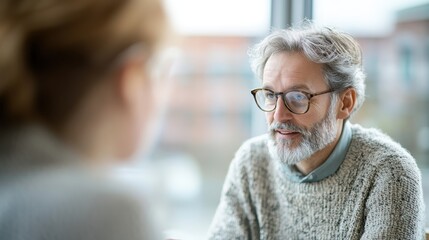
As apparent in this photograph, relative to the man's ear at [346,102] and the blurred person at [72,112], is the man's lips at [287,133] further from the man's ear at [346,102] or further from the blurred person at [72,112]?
the blurred person at [72,112]

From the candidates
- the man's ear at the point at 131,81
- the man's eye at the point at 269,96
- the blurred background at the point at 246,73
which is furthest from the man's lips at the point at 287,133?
the man's ear at the point at 131,81

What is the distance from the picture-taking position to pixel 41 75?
0.77 meters

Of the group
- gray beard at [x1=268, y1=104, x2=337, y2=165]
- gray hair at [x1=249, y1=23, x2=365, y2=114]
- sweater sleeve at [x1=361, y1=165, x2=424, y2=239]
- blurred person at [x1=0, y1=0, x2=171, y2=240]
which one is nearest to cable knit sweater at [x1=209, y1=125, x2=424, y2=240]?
sweater sleeve at [x1=361, y1=165, x2=424, y2=239]

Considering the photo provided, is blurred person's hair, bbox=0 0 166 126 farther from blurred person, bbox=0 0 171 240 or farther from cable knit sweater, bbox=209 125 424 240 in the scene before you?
cable knit sweater, bbox=209 125 424 240

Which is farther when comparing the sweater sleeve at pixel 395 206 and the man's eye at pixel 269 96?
the man's eye at pixel 269 96

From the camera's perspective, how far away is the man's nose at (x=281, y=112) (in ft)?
6.36

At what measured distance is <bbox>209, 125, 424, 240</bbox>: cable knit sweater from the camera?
1.83 meters

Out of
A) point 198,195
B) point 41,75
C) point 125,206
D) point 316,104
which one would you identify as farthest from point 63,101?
point 198,195

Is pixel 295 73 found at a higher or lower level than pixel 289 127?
higher

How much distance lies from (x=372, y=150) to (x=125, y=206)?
1.33 m

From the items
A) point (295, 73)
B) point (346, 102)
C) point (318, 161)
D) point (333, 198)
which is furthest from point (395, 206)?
point (295, 73)

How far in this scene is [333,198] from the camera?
1.95m

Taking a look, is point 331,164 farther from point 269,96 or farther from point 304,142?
point 269,96

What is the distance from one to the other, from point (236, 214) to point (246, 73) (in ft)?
2.30
